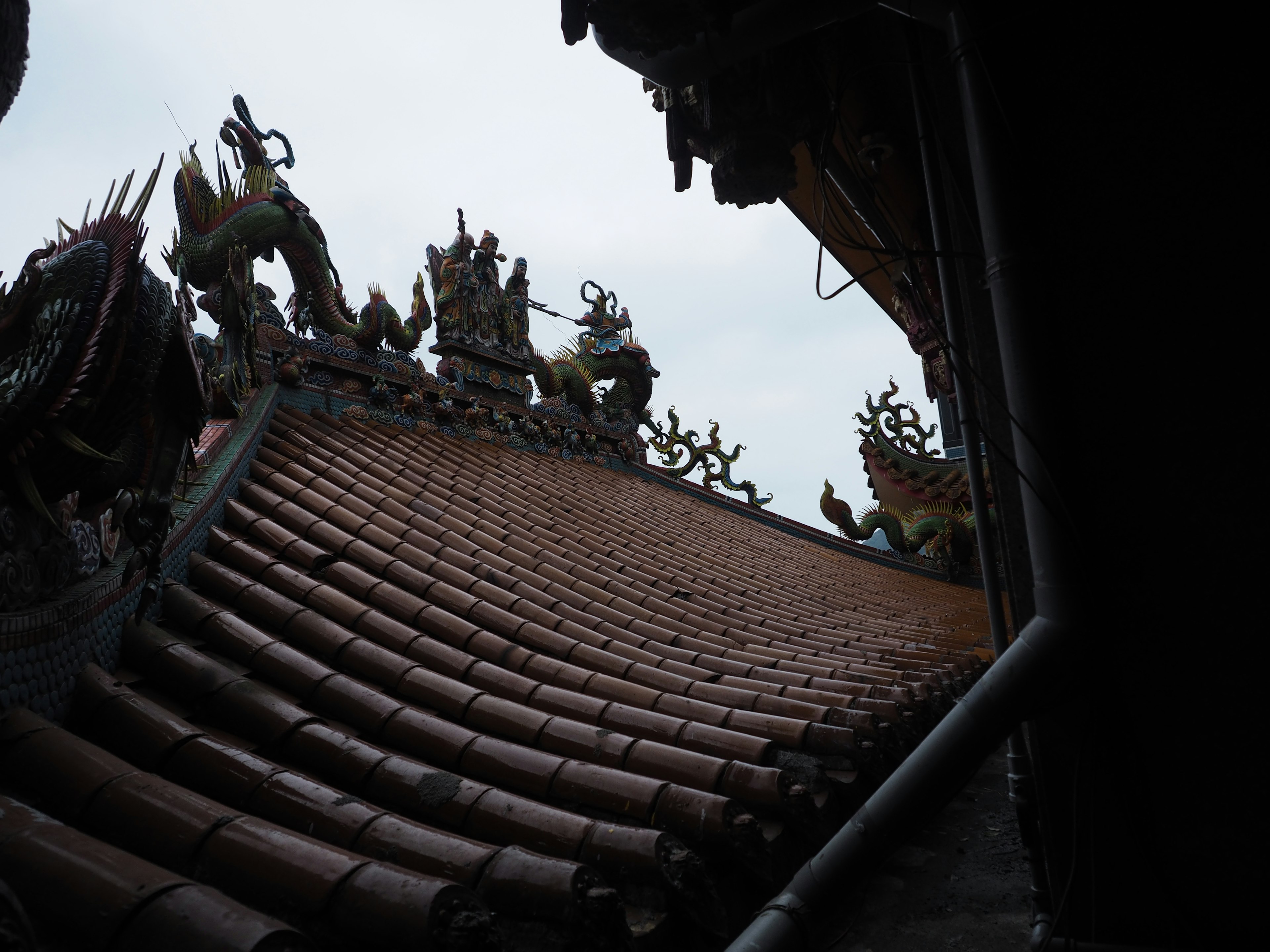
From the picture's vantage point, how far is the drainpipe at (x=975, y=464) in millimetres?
1576

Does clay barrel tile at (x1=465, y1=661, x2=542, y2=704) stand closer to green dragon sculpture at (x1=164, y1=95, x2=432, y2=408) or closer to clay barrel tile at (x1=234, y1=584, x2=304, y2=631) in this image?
clay barrel tile at (x1=234, y1=584, x2=304, y2=631)

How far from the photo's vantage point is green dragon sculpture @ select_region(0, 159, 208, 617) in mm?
1545

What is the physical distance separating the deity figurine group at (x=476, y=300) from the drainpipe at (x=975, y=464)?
16.9 ft

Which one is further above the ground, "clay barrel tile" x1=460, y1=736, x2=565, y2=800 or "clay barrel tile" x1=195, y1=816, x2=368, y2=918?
"clay barrel tile" x1=460, y1=736, x2=565, y2=800

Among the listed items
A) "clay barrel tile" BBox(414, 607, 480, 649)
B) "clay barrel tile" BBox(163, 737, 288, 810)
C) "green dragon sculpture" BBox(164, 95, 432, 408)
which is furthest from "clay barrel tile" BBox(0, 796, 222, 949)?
"green dragon sculpture" BBox(164, 95, 432, 408)

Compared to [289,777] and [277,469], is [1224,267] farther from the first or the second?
[277,469]

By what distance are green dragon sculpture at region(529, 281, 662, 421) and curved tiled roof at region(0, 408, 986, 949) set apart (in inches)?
136

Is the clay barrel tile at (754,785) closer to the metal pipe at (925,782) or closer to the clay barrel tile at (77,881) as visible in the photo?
the metal pipe at (925,782)

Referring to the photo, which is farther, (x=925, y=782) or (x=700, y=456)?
(x=700, y=456)

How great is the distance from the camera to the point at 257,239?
4.86 metres

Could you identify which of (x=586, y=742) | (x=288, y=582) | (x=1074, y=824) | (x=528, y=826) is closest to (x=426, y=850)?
(x=528, y=826)

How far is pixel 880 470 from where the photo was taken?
9219mm

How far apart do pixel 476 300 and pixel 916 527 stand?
19.2ft

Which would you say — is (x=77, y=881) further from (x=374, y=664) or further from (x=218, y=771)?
(x=374, y=664)
